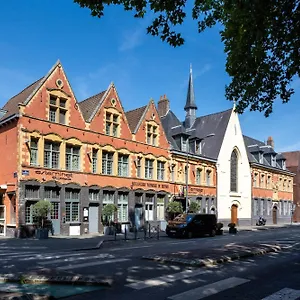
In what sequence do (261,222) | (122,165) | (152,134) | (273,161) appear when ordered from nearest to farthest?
(122,165)
(152,134)
(261,222)
(273,161)

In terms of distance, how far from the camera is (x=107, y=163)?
30.5 meters

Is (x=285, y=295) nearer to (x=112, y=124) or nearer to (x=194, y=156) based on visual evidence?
(x=112, y=124)

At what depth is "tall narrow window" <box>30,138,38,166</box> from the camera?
82.2ft

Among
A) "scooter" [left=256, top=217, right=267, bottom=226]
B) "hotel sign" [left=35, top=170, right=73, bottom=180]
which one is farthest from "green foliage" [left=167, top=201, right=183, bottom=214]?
"scooter" [left=256, top=217, right=267, bottom=226]

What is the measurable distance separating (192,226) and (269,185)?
2901 cm

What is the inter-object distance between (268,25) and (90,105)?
24577mm

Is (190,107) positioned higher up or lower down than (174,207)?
higher up

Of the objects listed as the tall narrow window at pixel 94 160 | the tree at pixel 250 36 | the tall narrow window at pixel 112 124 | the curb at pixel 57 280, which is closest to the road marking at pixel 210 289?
the curb at pixel 57 280

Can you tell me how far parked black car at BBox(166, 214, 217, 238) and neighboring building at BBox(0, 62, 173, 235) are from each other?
565cm

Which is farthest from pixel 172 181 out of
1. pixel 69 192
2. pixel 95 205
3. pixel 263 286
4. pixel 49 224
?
pixel 263 286

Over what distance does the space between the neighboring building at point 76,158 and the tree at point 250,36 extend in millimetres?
17734

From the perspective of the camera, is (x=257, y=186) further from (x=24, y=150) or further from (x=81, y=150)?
(x=24, y=150)

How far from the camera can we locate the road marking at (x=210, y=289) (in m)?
7.54

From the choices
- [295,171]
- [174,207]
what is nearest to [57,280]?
[174,207]
